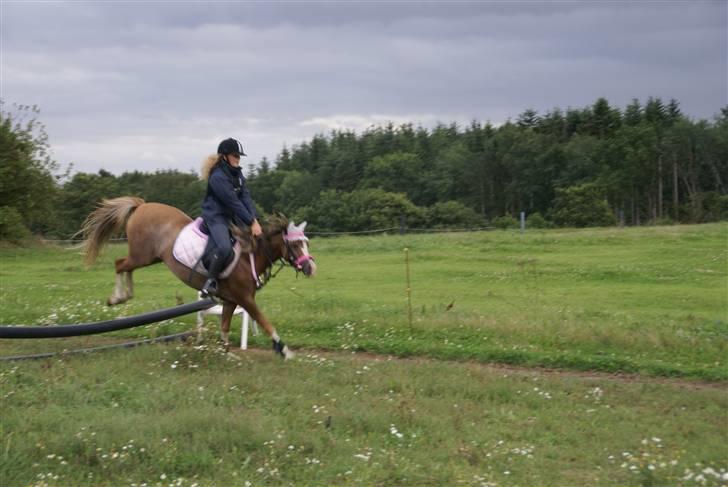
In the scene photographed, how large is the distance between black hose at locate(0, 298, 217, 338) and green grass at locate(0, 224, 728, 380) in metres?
1.91

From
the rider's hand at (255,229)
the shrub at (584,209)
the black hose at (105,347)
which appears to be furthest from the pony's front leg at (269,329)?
the shrub at (584,209)

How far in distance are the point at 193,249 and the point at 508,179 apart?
3611 inches

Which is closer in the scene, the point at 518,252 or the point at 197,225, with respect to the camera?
the point at 197,225

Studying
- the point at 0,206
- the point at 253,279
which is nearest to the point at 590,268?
the point at 253,279

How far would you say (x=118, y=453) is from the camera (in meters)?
6.31

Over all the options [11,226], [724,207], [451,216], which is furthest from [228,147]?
[451,216]

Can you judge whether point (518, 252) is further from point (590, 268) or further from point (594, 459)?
point (594, 459)

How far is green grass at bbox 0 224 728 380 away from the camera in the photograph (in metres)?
10.9

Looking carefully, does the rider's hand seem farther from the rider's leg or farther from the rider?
the rider's leg

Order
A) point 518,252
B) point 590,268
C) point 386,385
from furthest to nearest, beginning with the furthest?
point 518,252
point 590,268
point 386,385

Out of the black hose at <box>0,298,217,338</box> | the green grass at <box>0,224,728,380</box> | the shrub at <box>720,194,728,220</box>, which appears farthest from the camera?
the shrub at <box>720,194,728,220</box>

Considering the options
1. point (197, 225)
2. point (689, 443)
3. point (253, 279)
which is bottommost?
point (689, 443)

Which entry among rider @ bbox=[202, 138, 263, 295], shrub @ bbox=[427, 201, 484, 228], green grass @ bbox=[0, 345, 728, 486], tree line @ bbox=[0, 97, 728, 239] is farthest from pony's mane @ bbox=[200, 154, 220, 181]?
shrub @ bbox=[427, 201, 484, 228]

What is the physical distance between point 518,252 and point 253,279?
17.5 metres
